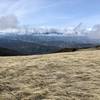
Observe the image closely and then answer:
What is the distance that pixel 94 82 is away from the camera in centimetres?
988

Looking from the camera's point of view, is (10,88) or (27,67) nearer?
(10,88)

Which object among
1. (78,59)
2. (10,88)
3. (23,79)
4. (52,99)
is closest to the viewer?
(52,99)

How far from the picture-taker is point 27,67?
1266 cm

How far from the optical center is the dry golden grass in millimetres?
8727

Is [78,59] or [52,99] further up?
[78,59]

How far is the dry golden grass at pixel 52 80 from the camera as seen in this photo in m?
8.73

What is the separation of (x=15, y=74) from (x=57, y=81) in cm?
225

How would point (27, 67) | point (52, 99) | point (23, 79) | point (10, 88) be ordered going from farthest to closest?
point (27, 67), point (23, 79), point (10, 88), point (52, 99)

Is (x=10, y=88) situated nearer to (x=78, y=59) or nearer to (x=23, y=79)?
(x=23, y=79)

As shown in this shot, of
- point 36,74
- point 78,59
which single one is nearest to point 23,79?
point 36,74

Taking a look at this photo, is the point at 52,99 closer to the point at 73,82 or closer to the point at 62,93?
the point at 62,93

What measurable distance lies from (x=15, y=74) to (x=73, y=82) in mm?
2909

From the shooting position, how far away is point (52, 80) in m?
10.4

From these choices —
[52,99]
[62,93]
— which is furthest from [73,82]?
[52,99]
